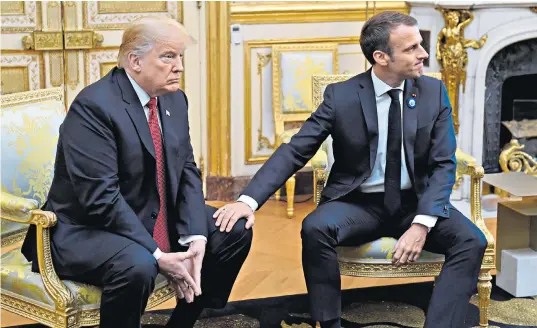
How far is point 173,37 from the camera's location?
2.92 m

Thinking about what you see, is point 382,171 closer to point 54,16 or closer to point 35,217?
point 35,217

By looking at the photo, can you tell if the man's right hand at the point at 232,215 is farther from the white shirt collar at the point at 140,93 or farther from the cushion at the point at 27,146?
the cushion at the point at 27,146

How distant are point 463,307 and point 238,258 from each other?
2.56 ft

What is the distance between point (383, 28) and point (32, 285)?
151cm

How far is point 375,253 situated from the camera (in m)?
3.29

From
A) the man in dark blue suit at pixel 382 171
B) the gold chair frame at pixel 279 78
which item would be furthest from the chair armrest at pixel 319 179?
the gold chair frame at pixel 279 78

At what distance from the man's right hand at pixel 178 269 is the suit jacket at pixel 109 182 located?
0.05m

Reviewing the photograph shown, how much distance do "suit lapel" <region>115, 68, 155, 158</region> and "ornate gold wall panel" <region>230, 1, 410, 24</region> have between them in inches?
92.7

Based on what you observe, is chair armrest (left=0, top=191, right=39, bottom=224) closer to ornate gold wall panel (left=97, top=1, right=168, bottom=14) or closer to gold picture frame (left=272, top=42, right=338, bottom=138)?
ornate gold wall panel (left=97, top=1, right=168, bottom=14)

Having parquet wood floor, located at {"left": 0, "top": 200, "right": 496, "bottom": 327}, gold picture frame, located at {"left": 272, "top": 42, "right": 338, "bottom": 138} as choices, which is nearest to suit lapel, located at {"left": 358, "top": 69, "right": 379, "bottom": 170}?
parquet wood floor, located at {"left": 0, "top": 200, "right": 496, "bottom": 327}

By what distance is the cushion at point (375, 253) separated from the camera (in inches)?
129

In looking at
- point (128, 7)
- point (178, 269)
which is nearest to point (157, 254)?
point (178, 269)

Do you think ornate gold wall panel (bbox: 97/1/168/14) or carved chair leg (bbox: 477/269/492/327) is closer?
carved chair leg (bbox: 477/269/492/327)

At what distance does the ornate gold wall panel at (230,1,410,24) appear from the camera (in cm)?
525
